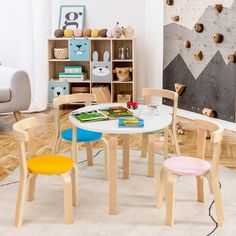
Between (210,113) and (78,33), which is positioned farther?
(78,33)

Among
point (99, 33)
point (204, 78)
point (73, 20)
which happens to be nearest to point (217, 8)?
point (204, 78)

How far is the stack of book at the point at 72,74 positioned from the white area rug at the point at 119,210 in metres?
2.48

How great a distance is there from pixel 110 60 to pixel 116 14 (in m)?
0.64

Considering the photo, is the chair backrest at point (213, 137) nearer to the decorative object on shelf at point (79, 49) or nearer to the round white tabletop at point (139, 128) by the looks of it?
the round white tabletop at point (139, 128)

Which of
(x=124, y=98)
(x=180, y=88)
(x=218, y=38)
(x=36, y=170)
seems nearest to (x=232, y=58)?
(x=218, y=38)

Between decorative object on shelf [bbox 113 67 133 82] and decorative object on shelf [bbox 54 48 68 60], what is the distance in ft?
2.12

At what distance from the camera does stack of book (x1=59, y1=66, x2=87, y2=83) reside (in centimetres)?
577

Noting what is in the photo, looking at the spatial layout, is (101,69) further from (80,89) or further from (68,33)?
(68,33)

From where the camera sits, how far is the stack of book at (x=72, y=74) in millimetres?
5773

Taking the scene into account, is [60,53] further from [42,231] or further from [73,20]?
[42,231]

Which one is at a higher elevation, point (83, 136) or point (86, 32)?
point (86, 32)

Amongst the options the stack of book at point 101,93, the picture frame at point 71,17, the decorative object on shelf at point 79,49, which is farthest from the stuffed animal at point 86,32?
the stack of book at point 101,93

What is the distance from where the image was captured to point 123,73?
5.68m

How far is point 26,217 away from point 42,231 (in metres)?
0.22
